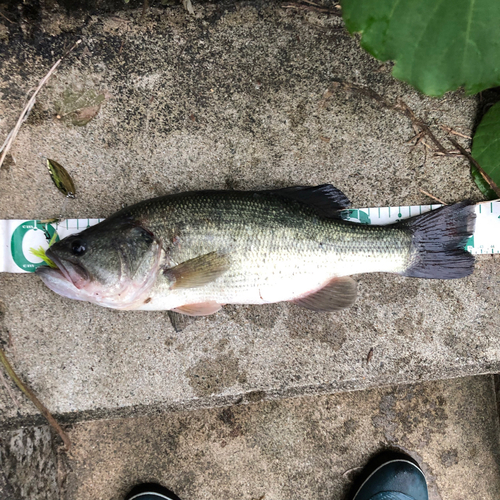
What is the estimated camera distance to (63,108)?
2.46m

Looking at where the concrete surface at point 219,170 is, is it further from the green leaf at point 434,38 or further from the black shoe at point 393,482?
the black shoe at point 393,482

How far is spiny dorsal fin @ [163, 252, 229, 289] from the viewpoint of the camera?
2104 mm

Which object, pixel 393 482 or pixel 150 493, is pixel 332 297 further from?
pixel 150 493

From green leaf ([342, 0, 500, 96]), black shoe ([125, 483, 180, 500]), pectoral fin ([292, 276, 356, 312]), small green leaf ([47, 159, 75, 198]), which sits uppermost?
green leaf ([342, 0, 500, 96])

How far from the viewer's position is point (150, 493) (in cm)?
278

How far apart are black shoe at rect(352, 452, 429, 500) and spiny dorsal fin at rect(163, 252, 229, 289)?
2249 millimetres

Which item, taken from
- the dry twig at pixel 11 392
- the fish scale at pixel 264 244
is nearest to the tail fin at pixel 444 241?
the fish scale at pixel 264 244

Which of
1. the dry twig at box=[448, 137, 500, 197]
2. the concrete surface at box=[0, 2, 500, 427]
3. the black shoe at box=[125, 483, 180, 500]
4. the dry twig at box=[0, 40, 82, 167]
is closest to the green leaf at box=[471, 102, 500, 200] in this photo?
the dry twig at box=[448, 137, 500, 197]

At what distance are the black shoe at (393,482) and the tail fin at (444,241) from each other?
1684 mm

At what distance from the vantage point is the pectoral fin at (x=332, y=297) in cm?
236

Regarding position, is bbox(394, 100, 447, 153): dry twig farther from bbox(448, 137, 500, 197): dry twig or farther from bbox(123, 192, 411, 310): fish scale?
bbox(123, 192, 411, 310): fish scale

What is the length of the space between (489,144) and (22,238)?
3.37m

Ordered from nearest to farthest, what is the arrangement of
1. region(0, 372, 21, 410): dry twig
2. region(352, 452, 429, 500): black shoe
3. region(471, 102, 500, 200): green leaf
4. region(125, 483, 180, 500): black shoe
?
region(0, 372, 21, 410): dry twig < region(471, 102, 500, 200): green leaf < region(125, 483, 180, 500): black shoe < region(352, 452, 429, 500): black shoe

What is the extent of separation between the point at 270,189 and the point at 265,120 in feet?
1.66
